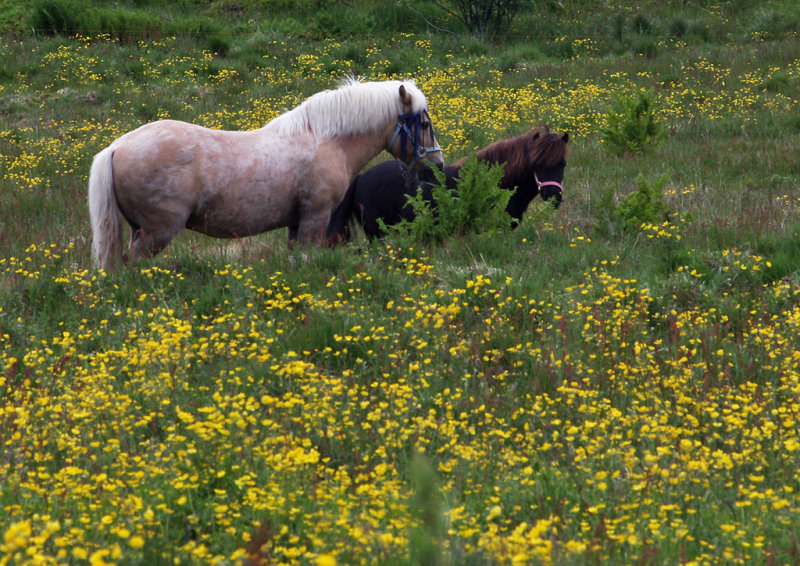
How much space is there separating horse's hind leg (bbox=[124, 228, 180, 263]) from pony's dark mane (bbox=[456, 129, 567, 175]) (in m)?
3.49

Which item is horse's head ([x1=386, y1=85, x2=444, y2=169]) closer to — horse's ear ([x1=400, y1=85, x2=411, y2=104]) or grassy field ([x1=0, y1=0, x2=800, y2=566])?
horse's ear ([x1=400, y1=85, x2=411, y2=104])

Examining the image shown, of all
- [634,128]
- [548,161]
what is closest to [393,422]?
[548,161]

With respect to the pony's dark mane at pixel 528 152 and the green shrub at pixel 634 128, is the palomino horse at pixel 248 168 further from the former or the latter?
the green shrub at pixel 634 128

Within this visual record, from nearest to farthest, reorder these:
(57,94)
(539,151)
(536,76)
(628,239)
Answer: (628,239)
(539,151)
(57,94)
(536,76)

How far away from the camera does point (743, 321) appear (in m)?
5.71

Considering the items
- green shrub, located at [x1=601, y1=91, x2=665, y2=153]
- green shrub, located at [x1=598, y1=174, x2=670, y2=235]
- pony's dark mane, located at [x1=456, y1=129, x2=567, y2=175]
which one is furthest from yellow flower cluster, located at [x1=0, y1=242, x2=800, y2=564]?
green shrub, located at [x1=601, y1=91, x2=665, y2=153]

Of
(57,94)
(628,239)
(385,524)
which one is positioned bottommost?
(57,94)

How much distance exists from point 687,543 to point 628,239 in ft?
15.4

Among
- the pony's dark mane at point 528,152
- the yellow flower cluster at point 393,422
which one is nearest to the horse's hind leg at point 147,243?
the yellow flower cluster at point 393,422

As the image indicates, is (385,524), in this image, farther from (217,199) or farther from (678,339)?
(217,199)

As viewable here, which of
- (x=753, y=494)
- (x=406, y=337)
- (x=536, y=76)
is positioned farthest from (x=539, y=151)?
(x=536, y=76)

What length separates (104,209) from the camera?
6.50 m

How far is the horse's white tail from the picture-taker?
6.45 metres

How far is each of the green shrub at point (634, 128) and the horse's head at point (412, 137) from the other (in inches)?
206
